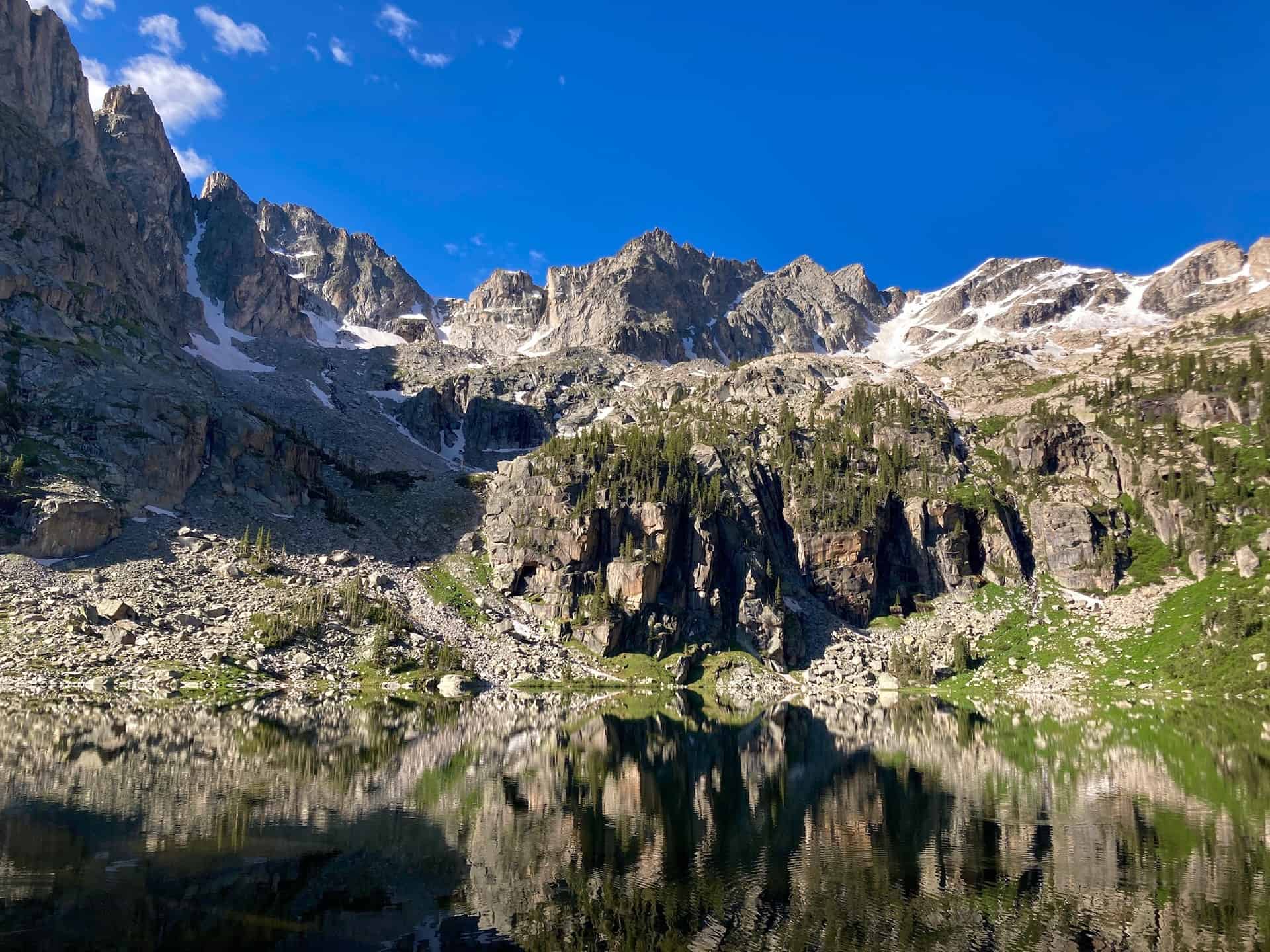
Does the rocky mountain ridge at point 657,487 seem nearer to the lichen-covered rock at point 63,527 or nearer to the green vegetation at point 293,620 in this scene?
the lichen-covered rock at point 63,527

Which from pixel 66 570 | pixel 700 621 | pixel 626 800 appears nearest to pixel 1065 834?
pixel 626 800

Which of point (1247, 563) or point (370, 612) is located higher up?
point (1247, 563)

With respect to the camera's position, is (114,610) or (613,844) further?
(114,610)

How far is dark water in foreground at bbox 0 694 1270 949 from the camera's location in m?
22.9

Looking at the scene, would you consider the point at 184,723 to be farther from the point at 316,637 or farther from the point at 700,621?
the point at 700,621

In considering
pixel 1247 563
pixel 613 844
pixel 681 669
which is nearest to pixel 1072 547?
pixel 1247 563

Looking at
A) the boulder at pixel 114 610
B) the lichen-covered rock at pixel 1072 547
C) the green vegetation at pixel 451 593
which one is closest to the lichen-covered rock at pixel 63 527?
the boulder at pixel 114 610

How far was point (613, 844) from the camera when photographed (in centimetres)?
3284

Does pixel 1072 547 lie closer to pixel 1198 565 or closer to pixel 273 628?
pixel 1198 565

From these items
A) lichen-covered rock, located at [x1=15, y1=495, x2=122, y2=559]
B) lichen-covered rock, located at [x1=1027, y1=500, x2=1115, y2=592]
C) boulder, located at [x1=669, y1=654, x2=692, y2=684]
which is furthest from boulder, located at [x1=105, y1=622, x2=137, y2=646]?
lichen-covered rock, located at [x1=1027, y1=500, x2=1115, y2=592]

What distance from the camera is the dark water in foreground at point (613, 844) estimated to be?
22.9 m

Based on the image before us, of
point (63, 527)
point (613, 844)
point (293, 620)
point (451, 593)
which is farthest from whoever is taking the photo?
point (451, 593)

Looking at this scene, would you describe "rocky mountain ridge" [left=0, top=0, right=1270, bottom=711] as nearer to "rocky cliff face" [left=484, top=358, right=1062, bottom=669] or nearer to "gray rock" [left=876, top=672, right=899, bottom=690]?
"rocky cliff face" [left=484, top=358, right=1062, bottom=669]

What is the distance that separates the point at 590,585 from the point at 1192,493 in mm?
119373
